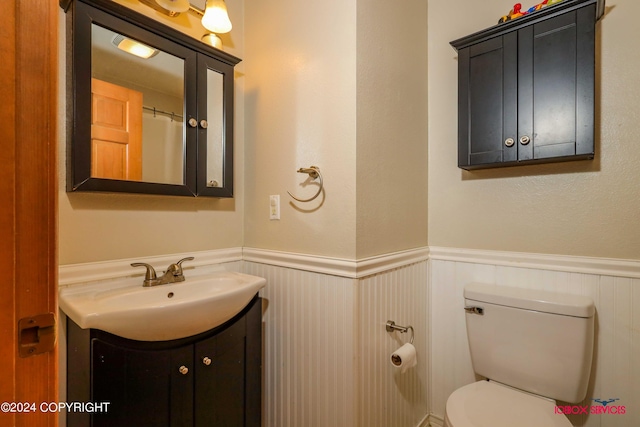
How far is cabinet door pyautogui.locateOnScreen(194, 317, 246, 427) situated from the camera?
3.61ft

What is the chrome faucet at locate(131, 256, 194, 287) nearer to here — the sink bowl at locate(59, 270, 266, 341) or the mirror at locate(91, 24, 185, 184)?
the sink bowl at locate(59, 270, 266, 341)

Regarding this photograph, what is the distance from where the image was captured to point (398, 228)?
142cm

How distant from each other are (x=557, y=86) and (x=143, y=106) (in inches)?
64.5

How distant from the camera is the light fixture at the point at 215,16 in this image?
128 centimetres

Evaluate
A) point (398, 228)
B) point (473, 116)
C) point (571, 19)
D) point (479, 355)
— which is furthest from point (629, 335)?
point (571, 19)

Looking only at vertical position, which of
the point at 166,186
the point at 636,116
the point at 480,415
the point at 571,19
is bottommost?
the point at 480,415

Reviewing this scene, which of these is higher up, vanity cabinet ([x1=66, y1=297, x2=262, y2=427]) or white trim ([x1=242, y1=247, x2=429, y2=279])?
white trim ([x1=242, y1=247, x2=429, y2=279])

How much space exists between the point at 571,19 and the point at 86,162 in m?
1.85

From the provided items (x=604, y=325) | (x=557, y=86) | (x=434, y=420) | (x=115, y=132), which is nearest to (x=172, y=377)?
(x=115, y=132)

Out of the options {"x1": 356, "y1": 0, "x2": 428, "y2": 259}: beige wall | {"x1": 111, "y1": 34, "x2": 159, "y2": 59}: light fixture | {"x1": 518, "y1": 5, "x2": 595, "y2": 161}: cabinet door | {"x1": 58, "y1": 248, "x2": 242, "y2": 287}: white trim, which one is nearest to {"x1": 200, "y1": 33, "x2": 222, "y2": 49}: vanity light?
{"x1": 111, "y1": 34, "x2": 159, "y2": 59}: light fixture

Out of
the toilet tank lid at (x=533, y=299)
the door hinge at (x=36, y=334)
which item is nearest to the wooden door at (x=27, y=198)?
the door hinge at (x=36, y=334)

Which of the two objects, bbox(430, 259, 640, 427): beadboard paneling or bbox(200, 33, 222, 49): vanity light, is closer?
bbox(430, 259, 640, 427): beadboard paneling

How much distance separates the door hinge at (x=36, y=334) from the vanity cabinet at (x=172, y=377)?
1.60 feet

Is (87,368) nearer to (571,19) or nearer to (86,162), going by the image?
(86,162)
